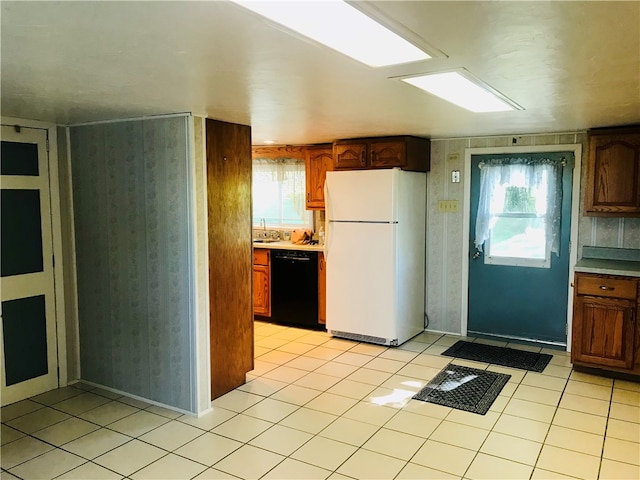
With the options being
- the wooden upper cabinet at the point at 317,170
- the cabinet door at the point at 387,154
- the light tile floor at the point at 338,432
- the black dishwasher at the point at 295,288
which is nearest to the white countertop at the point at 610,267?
the light tile floor at the point at 338,432

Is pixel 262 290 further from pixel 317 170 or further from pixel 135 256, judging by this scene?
pixel 135 256

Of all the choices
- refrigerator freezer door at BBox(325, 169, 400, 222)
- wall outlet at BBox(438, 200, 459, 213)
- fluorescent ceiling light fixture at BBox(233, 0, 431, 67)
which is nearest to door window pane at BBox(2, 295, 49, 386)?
refrigerator freezer door at BBox(325, 169, 400, 222)

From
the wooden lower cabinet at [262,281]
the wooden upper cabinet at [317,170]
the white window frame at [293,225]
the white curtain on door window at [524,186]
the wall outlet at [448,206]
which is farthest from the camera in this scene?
the white window frame at [293,225]

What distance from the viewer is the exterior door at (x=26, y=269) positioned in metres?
3.75

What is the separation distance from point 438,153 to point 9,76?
410 centimetres

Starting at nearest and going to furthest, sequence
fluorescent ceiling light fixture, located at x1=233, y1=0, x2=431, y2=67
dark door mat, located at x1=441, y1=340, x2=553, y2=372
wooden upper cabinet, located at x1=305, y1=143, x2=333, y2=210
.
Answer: fluorescent ceiling light fixture, located at x1=233, y1=0, x2=431, y2=67, dark door mat, located at x1=441, y1=340, x2=553, y2=372, wooden upper cabinet, located at x1=305, y1=143, x2=333, y2=210

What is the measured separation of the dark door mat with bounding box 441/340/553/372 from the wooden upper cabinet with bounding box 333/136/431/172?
1.83 metres

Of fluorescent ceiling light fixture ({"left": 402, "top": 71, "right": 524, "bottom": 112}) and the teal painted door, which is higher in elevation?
fluorescent ceiling light fixture ({"left": 402, "top": 71, "right": 524, "bottom": 112})

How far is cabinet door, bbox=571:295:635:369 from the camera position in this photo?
4.07 m

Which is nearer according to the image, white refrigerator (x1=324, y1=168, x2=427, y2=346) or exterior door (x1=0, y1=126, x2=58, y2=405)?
exterior door (x1=0, y1=126, x2=58, y2=405)

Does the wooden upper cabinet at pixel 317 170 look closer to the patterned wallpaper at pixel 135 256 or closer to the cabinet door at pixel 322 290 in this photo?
the cabinet door at pixel 322 290

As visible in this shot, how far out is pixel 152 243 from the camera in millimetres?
3664

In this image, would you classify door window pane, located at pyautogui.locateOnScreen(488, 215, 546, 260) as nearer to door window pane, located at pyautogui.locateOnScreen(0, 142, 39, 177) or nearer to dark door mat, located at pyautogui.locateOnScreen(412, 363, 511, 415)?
dark door mat, located at pyautogui.locateOnScreen(412, 363, 511, 415)

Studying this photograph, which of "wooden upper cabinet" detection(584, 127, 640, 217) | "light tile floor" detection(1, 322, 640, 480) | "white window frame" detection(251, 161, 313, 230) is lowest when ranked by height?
"light tile floor" detection(1, 322, 640, 480)
